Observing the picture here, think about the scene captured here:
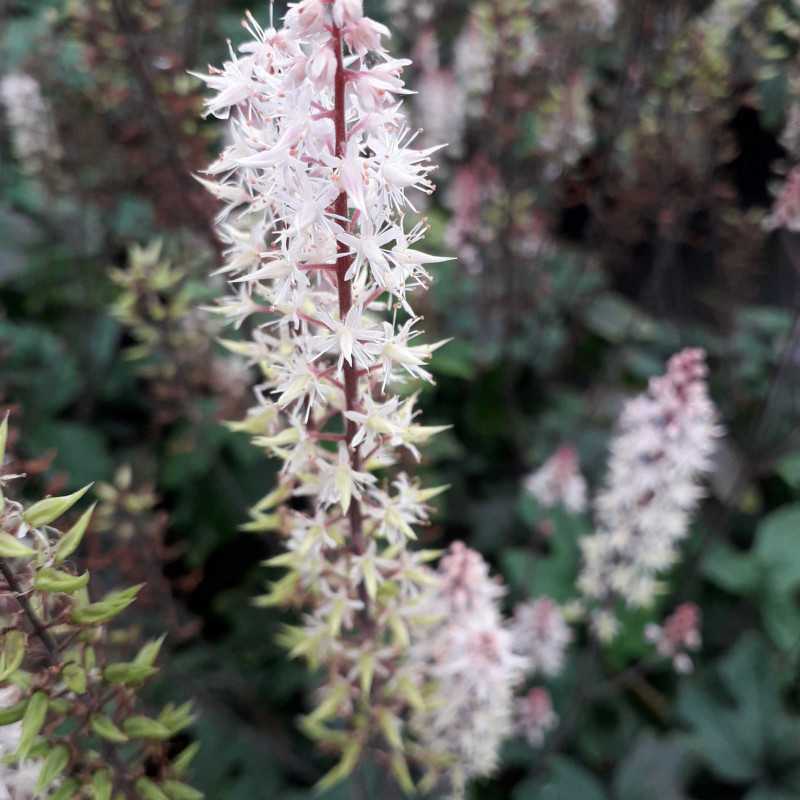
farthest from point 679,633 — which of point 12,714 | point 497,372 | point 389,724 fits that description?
point 12,714

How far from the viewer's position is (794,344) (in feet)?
8.17

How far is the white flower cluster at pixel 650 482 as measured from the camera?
2100 mm

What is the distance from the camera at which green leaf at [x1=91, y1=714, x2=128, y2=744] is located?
1.19 m

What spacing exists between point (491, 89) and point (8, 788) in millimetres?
3155

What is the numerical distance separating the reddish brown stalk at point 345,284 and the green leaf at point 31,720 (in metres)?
0.58

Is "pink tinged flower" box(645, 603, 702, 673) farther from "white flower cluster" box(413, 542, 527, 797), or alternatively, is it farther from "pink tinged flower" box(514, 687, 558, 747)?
"white flower cluster" box(413, 542, 527, 797)

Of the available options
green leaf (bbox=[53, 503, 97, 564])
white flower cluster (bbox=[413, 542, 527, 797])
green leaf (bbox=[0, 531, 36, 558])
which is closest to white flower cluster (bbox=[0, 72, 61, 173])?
white flower cluster (bbox=[413, 542, 527, 797])

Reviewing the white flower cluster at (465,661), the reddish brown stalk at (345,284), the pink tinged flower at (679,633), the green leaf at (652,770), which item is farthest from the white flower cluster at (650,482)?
the reddish brown stalk at (345,284)

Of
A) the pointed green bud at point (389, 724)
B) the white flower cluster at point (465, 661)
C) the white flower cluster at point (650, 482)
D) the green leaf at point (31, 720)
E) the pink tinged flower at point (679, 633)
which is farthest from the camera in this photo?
the pink tinged flower at point (679, 633)

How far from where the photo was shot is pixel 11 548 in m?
0.95

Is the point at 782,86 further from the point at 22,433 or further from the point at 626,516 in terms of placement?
the point at 22,433

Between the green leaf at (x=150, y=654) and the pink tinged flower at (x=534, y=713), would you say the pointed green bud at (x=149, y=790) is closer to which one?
the green leaf at (x=150, y=654)

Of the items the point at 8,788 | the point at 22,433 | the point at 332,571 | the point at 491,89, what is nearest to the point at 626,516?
the point at 332,571

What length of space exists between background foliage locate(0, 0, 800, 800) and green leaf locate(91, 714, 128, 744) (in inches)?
34.4
